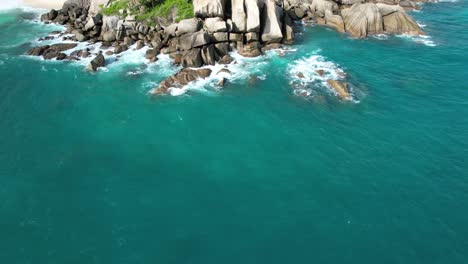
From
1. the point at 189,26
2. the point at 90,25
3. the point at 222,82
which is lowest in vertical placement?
the point at 222,82

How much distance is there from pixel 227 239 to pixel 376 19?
55410mm

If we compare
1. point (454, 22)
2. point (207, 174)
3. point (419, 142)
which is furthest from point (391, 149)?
point (454, 22)

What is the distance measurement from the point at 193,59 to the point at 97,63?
1678cm

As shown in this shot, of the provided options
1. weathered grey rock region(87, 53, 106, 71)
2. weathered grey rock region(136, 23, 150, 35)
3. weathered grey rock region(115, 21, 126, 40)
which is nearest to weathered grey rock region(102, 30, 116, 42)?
weathered grey rock region(115, 21, 126, 40)

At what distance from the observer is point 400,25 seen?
6588 centimetres

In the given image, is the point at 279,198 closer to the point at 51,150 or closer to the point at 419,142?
the point at 419,142

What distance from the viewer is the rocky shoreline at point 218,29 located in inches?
2184

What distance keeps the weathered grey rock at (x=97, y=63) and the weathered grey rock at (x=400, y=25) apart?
2138 inches

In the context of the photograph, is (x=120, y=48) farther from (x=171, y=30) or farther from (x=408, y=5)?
(x=408, y=5)

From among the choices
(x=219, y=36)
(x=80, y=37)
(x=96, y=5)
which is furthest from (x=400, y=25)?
(x=80, y=37)

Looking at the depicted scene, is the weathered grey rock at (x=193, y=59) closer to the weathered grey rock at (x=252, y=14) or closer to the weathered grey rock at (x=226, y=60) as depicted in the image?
the weathered grey rock at (x=226, y=60)

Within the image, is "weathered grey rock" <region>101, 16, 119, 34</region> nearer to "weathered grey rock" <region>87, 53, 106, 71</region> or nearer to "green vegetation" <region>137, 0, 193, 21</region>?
"green vegetation" <region>137, 0, 193, 21</region>

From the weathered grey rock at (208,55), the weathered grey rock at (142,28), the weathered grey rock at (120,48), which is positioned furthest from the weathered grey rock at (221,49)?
the weathered grey rock at (120,48)

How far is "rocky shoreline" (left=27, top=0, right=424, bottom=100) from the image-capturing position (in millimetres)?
55469
